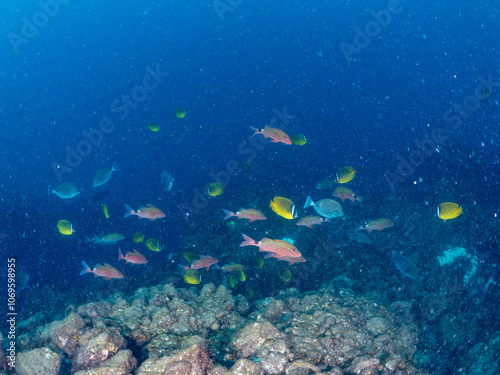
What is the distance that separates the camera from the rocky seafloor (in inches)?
130

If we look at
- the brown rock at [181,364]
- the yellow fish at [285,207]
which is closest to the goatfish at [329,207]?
the yellow fish at [285,207]

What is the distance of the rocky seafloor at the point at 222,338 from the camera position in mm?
3303

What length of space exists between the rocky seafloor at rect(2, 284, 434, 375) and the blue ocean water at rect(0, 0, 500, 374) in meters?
3.10

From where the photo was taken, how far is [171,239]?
12328 mm

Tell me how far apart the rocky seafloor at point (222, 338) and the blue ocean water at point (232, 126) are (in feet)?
10.2

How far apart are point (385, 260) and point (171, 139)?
98.4ft

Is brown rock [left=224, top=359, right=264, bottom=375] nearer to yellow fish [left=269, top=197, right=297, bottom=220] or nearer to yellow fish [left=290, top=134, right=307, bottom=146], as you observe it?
yellow fish [left=269, top=197, right=297, bottom=220]

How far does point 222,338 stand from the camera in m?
4.34

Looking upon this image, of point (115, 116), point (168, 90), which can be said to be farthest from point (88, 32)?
point (168, 90)

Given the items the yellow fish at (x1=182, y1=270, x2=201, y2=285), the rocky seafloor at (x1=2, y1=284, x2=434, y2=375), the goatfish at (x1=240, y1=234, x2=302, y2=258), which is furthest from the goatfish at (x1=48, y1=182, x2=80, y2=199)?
the goatfish at (x1=240, y1=234, x2=302, y2=258)

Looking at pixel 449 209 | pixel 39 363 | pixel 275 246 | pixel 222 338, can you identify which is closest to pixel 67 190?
pixel 39 363

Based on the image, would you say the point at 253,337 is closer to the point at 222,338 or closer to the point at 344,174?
the point at 222,338

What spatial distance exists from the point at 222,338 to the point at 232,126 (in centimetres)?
3199

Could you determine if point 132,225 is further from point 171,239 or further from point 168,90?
point 168,90
